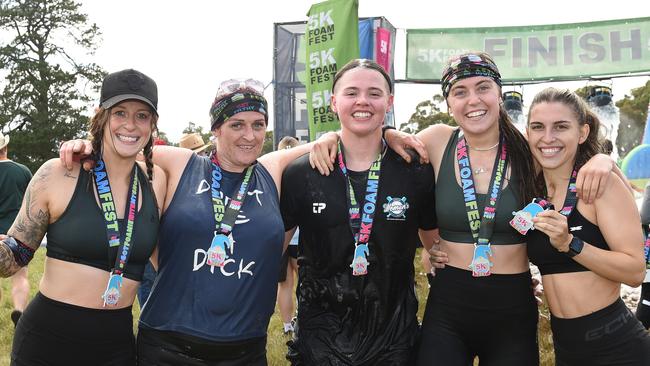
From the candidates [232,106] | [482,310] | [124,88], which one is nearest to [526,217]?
[482,310]

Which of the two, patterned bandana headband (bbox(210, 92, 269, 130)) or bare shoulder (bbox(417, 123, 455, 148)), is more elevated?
patterned bandana headband (bbox(210, 92, 269, 130))

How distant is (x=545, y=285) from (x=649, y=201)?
3.26 metres

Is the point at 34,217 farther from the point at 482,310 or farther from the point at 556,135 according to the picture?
the point at 556,135

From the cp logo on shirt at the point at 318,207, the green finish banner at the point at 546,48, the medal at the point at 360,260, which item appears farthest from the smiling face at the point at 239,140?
the green finish banner at the point at 546,48

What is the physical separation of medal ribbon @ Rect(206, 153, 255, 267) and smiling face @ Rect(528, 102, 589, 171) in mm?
1707

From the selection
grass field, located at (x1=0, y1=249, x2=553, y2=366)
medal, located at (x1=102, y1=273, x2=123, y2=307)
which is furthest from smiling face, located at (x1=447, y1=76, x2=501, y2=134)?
grass field, located at (x1=0, y1=249, x2=553, y2=366)

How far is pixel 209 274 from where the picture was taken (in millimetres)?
2766

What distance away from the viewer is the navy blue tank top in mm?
2750

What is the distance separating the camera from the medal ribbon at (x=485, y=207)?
295 centimetres

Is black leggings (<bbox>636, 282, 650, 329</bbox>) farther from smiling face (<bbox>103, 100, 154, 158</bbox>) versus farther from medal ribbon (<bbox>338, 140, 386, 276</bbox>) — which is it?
smiling face (<bbox>103, 100, 154, 158</bbox>)

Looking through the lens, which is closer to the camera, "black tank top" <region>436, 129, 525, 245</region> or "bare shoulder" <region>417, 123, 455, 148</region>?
"black tank top" <region>436, 129, 525, 245</region>

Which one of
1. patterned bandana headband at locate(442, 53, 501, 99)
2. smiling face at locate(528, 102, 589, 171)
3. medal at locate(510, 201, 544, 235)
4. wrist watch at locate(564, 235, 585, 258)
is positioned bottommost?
wrist watch at locate(564, 235, 585, 258)

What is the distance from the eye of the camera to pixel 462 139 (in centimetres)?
328

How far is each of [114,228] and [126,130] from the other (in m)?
0.55
